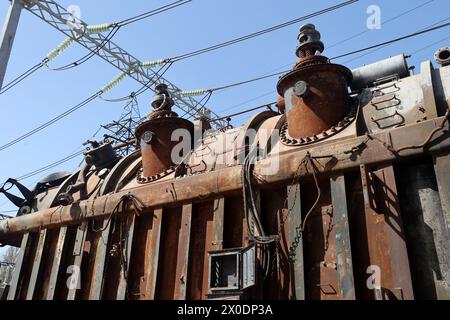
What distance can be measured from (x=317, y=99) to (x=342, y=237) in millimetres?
1791

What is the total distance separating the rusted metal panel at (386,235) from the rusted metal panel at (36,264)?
5.14 metres

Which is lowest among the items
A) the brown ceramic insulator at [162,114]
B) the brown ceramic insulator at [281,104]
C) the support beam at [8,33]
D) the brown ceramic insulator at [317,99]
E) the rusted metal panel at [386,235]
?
the rusted metal panel at [386,235]

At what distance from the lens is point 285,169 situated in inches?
170

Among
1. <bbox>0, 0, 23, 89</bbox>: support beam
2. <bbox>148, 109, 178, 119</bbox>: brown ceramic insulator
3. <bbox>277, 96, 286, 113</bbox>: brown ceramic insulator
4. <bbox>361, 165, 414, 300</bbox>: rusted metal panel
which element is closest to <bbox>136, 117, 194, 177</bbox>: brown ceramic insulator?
Answer: <bbox>148, 109, 178, 119</bbox>: brown ceramic insulator

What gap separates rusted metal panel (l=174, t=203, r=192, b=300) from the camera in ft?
14.9

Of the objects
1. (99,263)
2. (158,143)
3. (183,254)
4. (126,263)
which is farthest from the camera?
(158,143)

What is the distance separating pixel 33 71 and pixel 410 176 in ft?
48.8

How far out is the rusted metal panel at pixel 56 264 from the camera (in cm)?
585

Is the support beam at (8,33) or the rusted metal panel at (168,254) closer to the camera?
the rusted metal panel at (168,254)

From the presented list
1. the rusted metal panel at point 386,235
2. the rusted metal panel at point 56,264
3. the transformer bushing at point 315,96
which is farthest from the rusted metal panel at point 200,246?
the rusted metal panel at point 56,264

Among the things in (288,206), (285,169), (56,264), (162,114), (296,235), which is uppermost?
(162,114)

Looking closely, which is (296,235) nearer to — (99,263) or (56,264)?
(99,263)

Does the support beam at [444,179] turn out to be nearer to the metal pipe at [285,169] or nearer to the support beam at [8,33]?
the metal pipe at [285,169]

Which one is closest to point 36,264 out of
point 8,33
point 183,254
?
point 183,254
